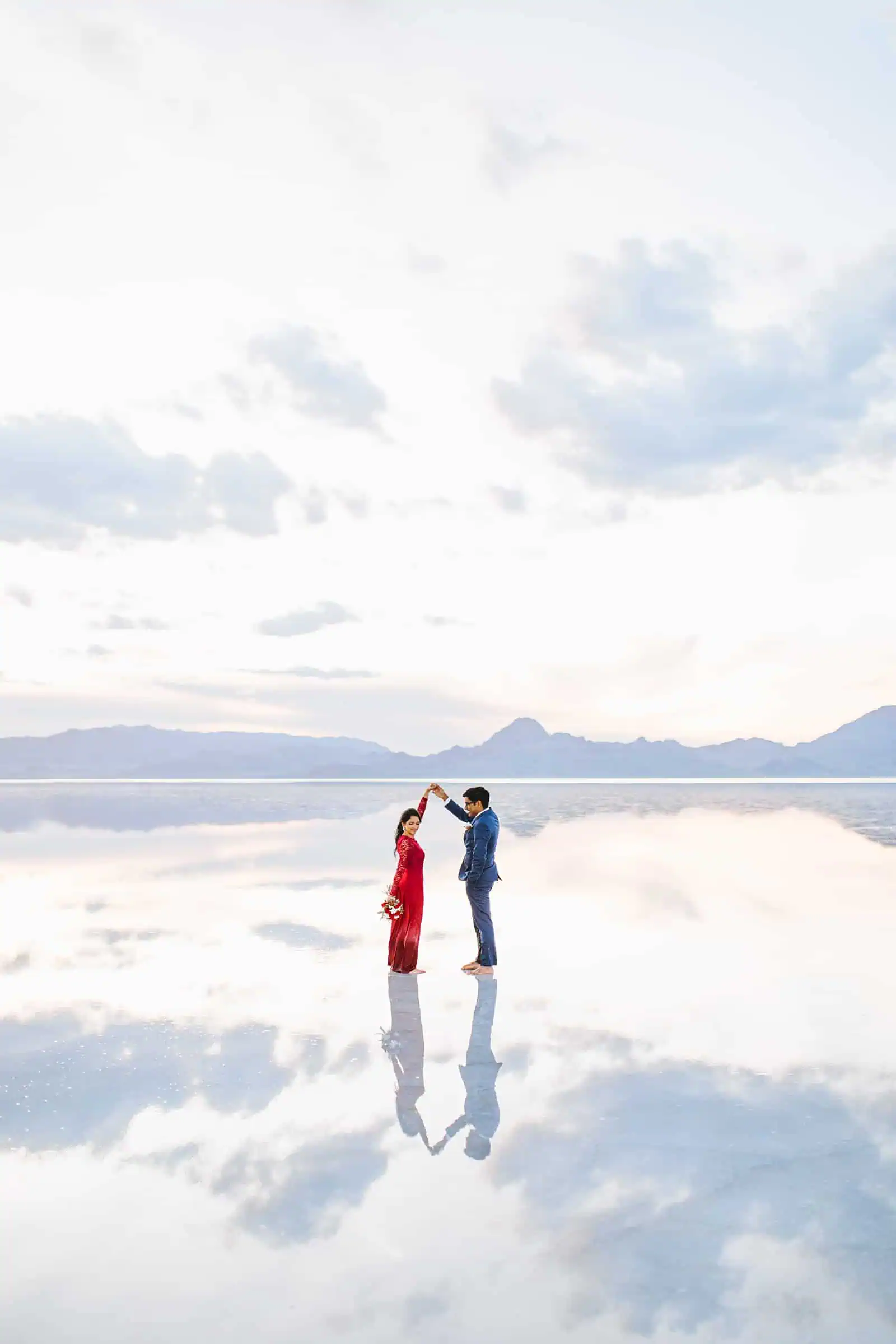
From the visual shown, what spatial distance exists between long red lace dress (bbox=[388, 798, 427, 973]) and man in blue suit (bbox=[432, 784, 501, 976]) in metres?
0.55

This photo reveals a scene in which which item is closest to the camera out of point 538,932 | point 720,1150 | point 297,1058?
point 720,1150

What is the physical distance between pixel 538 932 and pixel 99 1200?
8909mm

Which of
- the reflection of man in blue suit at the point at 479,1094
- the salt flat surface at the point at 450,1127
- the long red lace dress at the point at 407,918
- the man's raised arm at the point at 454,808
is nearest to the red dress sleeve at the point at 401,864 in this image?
the long red lace dress at the point at 407,918

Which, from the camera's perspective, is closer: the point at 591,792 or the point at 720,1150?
the point at 720,1150

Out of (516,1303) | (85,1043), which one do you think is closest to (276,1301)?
(516,1303)

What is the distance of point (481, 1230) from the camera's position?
17.2 ft

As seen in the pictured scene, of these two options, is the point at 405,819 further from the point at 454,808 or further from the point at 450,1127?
the point at 450,1127

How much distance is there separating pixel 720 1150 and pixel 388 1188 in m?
2.10

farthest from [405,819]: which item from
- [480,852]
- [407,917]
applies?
[407,917]

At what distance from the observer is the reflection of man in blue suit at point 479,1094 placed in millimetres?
6445

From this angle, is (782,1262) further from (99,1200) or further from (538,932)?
(538,932)

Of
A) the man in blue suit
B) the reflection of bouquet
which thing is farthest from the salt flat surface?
the reflection of bouquet

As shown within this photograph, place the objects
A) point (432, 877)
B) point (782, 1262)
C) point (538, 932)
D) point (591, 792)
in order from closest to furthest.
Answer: point (782, 1262)
point (538, 932)
point (432, 877)
point (591, 792)

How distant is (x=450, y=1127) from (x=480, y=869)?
515 cm
